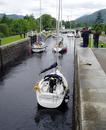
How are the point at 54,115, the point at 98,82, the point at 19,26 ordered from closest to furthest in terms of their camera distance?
the point at 98,82 → the point at 54,115 → the point at 19,26

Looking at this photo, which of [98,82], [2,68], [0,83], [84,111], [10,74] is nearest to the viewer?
[84,111]

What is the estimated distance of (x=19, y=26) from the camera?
59.3 metres

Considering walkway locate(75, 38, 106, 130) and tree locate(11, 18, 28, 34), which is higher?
tree locate(11, 18, 28, 34)

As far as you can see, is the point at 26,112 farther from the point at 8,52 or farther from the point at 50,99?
the point at 8,52

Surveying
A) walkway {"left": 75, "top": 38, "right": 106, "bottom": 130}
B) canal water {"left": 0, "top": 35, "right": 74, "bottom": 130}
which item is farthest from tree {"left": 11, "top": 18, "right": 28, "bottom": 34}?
walkway {"left": 75, "top": 38, "right": 106, "bottom": 130}

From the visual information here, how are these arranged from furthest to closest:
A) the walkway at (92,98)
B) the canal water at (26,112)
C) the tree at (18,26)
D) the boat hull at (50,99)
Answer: the tree at (18,26)
the boat hull at (50,99)
the canal water at (26,112)
the walkway at (92,98)

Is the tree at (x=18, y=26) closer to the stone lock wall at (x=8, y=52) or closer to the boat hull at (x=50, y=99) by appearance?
the stone lock wall at (x=8, y=52)

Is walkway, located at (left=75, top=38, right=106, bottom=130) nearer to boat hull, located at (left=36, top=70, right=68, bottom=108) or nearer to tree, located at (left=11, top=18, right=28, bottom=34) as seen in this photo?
boat hull, located at (left=36, top=70, right=68, bottom=108)

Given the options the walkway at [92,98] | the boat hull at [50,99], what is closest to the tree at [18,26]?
the walkway at [92,98]

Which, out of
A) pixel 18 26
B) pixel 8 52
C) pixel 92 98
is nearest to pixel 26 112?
pixel 92 98

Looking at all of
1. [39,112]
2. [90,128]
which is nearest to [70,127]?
[39,112]

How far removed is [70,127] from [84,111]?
3456 mm

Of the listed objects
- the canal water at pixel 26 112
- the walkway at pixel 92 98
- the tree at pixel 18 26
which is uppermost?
the tree at pixel 18 26

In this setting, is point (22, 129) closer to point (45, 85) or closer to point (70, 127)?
point (70, 127)
